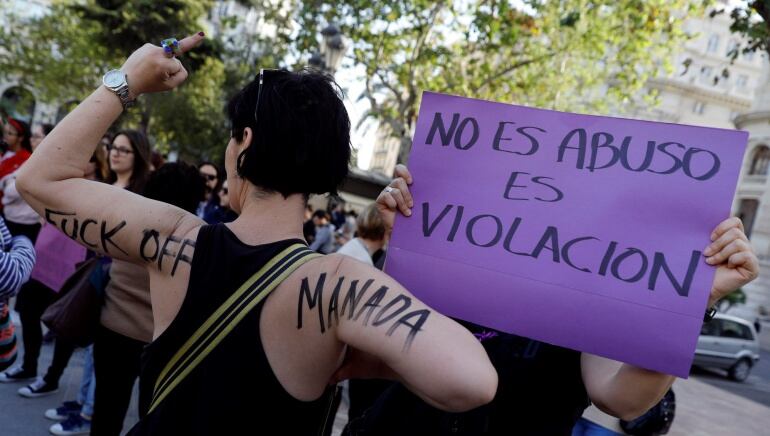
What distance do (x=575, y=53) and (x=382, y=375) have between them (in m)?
16.8

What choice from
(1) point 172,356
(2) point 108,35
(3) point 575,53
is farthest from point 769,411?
(2) point 108,35

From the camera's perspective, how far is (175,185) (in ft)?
11.3

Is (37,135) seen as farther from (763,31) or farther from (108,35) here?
(108,35)

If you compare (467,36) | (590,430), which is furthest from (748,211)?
(590,430)

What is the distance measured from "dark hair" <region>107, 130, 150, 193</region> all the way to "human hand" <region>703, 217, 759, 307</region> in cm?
337

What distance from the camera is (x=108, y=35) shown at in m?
22.3

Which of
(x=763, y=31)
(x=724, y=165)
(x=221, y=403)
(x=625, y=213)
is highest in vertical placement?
(x=763, y=31)

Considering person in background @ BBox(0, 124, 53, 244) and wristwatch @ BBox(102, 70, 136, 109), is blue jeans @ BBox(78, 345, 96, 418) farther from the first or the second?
wristwatch @ BBox(102, 70, 136, 109)

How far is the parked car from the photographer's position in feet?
42.8

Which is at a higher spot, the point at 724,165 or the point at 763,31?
the point at 763,31

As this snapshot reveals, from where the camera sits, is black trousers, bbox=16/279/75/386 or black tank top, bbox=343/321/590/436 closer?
black tank top, bbox=343/321/590/436

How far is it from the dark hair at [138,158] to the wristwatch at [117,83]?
102 inches


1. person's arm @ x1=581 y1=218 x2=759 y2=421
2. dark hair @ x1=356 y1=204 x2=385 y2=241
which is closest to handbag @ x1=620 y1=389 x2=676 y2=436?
person's arm @ x1=581 y1=218 x2=759 y2=421

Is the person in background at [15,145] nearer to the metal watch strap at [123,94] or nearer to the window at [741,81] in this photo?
the metal watch strap at [123,94]
